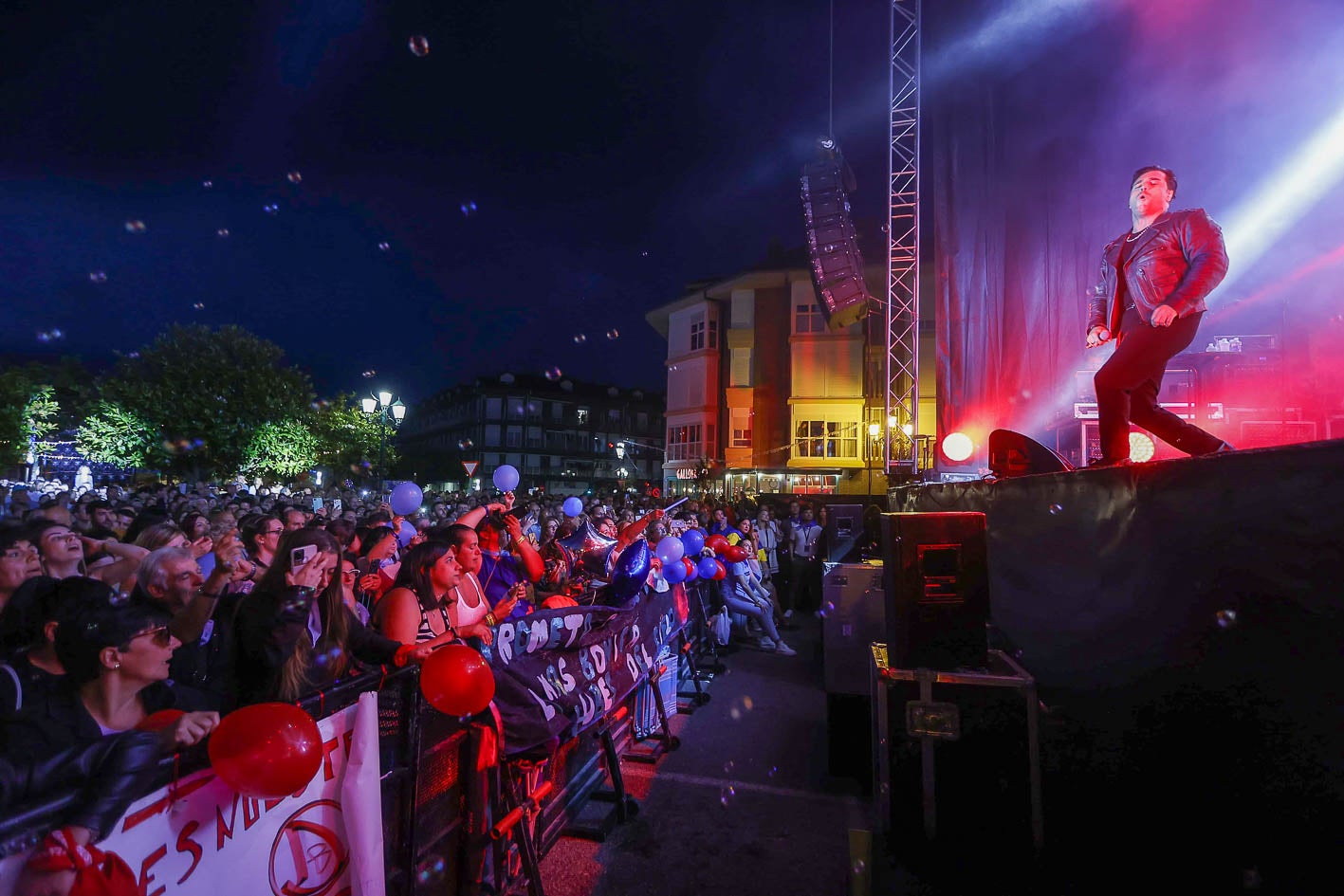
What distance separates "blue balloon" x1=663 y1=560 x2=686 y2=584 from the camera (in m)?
7.31

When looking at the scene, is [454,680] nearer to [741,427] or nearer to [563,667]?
[563,667]

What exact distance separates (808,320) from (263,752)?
29771mm

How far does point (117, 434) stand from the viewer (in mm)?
25734

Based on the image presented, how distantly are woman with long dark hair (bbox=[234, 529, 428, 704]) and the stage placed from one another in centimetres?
300

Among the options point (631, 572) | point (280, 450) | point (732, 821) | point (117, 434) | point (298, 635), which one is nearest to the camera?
point (298, 635)

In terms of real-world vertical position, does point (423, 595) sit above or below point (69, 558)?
below

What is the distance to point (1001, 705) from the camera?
2.85 m

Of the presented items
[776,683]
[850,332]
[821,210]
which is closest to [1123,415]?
[776,683]

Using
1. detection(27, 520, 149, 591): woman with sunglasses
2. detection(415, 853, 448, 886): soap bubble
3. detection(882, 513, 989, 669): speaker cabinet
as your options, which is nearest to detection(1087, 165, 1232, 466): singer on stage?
detection(882, 513, 989, 669): speaker cabinet

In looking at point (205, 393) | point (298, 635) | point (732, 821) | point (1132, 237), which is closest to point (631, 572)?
point (732, 821)

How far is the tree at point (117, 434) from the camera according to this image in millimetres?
25734

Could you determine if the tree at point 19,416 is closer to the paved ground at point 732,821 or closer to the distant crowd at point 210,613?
the distant crowd at point 210,613

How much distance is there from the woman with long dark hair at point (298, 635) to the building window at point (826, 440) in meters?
25.4

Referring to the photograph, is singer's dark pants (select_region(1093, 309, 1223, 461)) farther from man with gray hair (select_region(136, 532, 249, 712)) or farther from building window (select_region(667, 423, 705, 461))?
building window (select_region(667, 423, 705, 461))
